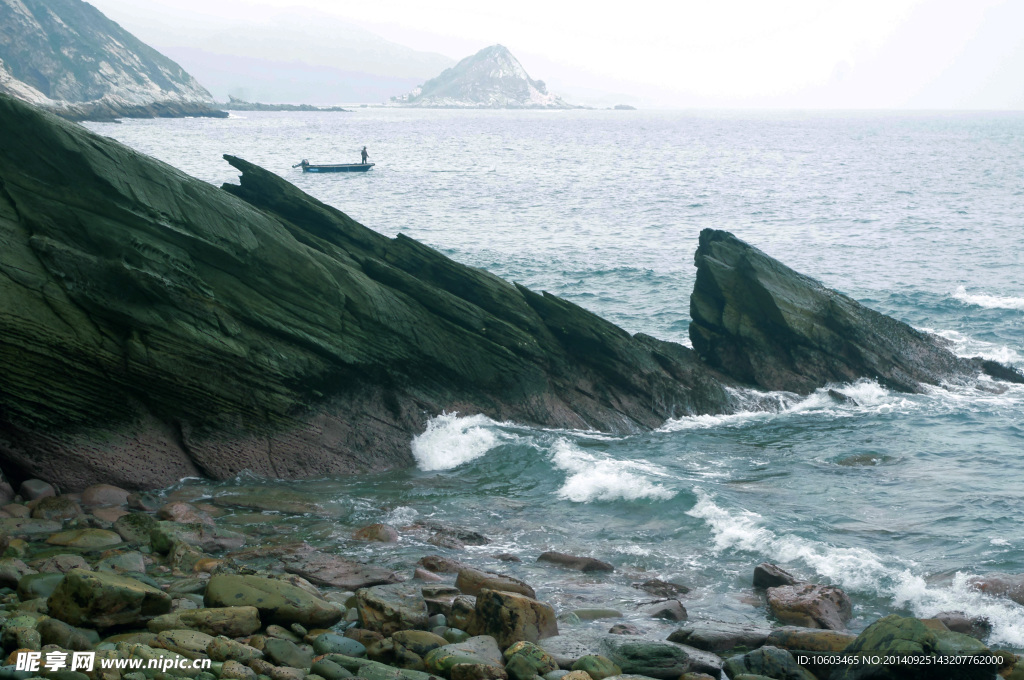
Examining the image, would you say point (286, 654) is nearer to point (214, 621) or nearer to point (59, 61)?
point (214, 621)

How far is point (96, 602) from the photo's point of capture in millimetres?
9547

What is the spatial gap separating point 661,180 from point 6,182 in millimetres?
80006

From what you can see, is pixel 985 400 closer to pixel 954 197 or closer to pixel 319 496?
pixel 319 496

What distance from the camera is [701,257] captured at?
27.0 m

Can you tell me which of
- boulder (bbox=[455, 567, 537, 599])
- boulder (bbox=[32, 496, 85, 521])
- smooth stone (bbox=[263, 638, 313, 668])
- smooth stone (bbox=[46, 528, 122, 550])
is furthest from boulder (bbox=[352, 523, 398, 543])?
smooth stone (bbox=[263, 638, 313, 668])

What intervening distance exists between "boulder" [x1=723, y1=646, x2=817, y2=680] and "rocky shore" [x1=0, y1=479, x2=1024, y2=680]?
2cm

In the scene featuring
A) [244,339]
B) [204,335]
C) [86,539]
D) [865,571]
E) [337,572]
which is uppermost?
[204,335]

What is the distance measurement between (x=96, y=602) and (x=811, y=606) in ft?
32.4

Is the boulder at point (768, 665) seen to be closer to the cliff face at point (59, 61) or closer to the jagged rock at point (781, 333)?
the jagged rock at point (781, 333)

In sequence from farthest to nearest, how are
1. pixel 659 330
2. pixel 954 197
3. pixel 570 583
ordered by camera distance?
1. pixel 954 197
2. pixel 659 330
3. pixel 570 583

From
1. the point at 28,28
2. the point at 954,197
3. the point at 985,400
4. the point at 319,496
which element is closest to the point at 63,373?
the point at 319,496

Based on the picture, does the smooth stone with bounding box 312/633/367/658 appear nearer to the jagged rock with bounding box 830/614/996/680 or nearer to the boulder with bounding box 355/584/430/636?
the boulder with bounding box 355/584/430/636

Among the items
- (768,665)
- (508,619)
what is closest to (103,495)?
(508,619)

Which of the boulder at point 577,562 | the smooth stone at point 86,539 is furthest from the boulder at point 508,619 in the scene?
the smooth stone at point 86,539
